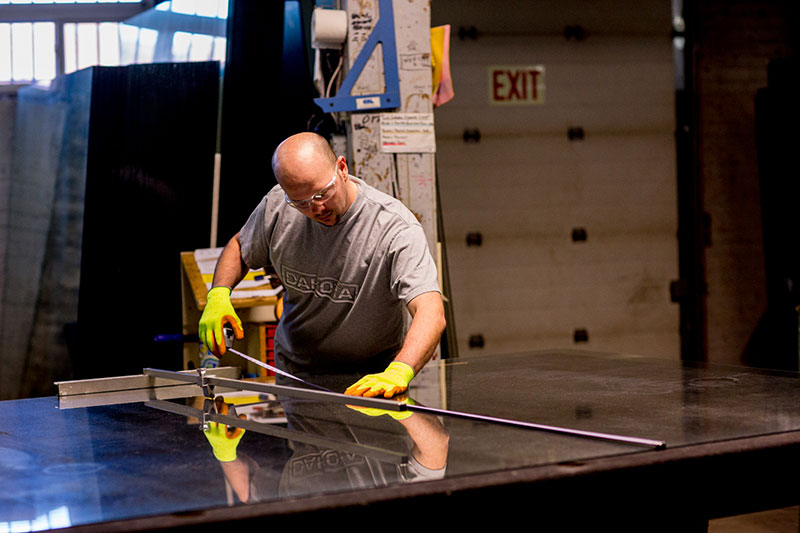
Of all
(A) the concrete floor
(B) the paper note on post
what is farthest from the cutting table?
(A) the concrete floor

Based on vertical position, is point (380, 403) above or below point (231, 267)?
below

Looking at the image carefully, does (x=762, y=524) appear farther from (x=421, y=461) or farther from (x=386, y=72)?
(x=421, y=461)

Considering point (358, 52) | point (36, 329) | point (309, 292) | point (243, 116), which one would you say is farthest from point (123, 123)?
point (309, 292)

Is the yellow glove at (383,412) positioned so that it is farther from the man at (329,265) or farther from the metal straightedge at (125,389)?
the metal straightedge at (125,389)

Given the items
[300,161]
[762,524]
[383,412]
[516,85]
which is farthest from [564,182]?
[383,412]

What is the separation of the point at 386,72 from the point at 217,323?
55.6 inches

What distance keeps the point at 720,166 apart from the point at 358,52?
3.49 metres

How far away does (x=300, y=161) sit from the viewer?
98.8 inches

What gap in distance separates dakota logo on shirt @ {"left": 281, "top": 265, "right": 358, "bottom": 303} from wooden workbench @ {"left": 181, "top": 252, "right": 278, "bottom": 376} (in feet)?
3.89

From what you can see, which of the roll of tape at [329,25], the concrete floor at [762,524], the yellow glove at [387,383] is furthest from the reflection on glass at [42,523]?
the concrete floor at [762,524]

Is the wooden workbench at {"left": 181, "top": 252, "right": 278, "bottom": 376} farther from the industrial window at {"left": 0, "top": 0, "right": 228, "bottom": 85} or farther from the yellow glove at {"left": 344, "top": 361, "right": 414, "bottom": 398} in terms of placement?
the industrial window at {"left": 0, "top": 0, "right": 228, "bottom": 85}

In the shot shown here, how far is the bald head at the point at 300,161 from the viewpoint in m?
2.50

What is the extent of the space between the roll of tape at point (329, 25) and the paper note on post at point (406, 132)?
0.37 metres

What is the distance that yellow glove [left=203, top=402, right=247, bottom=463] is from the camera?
1631 mm
